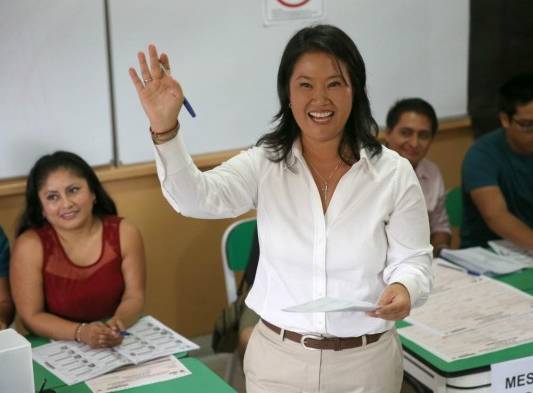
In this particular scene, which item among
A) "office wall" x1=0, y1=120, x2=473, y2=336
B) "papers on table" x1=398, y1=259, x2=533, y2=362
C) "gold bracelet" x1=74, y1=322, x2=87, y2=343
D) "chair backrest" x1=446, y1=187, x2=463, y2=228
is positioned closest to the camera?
"papers on table" x1=398, y1=259, x2=533, y2=362

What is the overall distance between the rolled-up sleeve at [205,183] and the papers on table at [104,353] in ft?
2.20

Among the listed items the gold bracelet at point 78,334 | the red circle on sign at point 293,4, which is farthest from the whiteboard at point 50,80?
the gold bracelet at point 78,334

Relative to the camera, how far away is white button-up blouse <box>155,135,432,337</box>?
1.90m

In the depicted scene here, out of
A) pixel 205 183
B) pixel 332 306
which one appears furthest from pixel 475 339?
pixel 205 183

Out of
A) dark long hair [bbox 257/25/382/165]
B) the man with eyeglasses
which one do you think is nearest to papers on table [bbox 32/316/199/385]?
dark long hair [bbox 257/25/382/165]

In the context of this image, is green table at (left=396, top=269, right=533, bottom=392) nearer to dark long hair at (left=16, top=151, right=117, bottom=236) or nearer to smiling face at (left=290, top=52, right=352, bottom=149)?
smiling face at (left=290, top=52, right=352, bottom=149)

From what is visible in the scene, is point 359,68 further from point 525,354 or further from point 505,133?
point 505,133

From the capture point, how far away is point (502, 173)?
345 cm

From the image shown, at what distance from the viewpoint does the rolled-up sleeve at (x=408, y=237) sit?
1911 millimetres

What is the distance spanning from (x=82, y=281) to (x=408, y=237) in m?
→ 1.36

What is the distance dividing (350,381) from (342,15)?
7.55 ft

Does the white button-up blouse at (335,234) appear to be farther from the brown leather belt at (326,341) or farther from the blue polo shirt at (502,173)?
the blue polo shirt at (502,173)

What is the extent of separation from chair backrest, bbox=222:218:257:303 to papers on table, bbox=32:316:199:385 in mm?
680

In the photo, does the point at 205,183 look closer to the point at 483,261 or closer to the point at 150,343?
the point at 150,343
